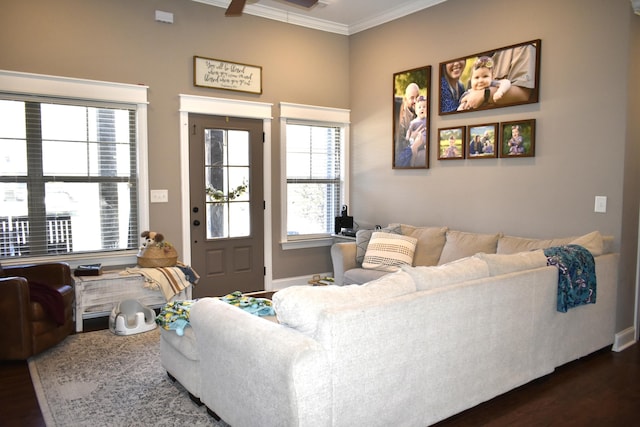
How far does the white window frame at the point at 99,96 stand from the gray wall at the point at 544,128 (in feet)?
8.71

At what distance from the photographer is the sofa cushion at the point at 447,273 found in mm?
2508

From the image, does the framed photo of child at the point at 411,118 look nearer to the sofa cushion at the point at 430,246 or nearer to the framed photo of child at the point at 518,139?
the sofa cushion at the point at 430,246

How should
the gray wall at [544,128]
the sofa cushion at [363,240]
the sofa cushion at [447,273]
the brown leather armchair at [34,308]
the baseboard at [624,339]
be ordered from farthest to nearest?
the sofa cushion at [363,240], the baseboard at [624,339], the gray wall at [544,128], the brown leather armchair at [34,308], the sofa cushion at [447,273]

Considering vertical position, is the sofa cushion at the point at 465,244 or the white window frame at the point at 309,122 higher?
A: the white window frame at the point at 309,122

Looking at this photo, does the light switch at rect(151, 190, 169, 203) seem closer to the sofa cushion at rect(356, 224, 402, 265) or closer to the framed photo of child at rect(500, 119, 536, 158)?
the sofa cushion at rect(356, 224, 402, 265)

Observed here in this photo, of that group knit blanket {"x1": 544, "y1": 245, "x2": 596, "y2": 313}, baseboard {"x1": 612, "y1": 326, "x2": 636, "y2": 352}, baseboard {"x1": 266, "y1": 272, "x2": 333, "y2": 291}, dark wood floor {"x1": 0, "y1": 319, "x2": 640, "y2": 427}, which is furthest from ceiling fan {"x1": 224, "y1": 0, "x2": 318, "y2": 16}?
baseboard {"x1": 612, "y1": 326, "x2": 636, "y2": 352}

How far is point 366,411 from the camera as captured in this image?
2.19 metres

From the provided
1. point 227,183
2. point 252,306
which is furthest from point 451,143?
point 252,306

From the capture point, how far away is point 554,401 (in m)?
2.94

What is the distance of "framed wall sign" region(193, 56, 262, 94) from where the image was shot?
498cm

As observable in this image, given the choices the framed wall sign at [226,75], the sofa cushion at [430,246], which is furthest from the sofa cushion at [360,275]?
the framed wall sign at [226,75]

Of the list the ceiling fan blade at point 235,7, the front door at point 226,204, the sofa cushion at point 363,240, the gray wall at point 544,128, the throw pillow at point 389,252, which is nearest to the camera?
the ceiling fan blade at point 235,7

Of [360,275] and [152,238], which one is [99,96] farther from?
[360,275]

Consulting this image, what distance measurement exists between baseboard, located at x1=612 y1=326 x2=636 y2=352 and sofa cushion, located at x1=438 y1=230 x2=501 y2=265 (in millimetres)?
1124
